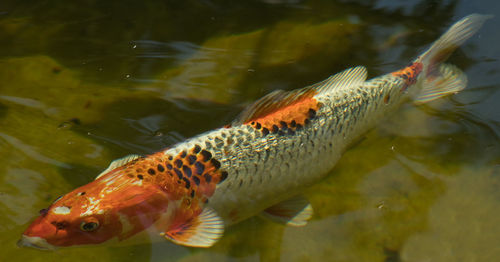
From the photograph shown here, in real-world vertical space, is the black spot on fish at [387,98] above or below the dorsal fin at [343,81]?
below

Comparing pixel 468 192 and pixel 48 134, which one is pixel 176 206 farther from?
pixel 468 192

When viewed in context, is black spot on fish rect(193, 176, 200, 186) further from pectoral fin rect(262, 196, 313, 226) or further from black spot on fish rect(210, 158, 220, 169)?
pectoral fin rect(262, 196, 313, 226)

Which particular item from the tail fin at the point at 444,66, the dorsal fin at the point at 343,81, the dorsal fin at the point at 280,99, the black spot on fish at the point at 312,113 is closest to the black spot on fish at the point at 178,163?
the dorsal fin at the point at 280,99

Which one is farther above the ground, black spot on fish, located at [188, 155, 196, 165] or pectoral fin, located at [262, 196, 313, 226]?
black spot on fish, located at [188, 155, 196, 165]

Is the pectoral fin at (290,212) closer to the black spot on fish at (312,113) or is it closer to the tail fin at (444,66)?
the black spot on fish at (312,113)

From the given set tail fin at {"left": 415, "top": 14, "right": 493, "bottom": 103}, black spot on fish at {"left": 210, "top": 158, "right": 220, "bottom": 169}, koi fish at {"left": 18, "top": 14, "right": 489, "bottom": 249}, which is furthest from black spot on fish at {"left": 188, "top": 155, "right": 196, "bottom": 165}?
tail fin at {"left": 415, "top": 14, "right": 493, "bottom": 103}

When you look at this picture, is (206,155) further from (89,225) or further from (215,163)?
(89,225)
